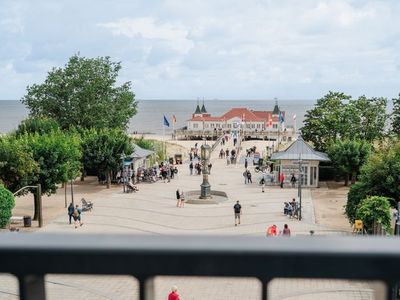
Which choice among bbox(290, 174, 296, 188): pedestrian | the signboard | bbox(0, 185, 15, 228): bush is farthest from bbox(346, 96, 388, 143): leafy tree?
bbox(0, 185, 15, 228): bush

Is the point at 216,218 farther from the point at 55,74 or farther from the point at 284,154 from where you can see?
the point at 55,74

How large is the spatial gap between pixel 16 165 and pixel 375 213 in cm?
1658

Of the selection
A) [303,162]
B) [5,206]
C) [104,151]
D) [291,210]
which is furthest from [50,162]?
[303,162]

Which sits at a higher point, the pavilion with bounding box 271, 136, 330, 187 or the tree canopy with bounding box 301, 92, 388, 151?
the tree canopy with bounding box 301, 92, 388, 151

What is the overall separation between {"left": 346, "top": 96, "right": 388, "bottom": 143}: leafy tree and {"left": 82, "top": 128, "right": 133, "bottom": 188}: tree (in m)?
19.5

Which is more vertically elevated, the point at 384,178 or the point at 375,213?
the point at 384,178

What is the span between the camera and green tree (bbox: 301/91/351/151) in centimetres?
4441

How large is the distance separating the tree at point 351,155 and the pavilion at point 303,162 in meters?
0.96

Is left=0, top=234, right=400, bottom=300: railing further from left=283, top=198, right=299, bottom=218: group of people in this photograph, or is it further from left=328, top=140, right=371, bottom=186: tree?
A: left=328, top=140, right=371, bottom=186: tree

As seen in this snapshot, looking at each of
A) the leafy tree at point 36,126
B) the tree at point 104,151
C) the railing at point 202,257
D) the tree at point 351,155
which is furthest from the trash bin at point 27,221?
the railing at point 202,257

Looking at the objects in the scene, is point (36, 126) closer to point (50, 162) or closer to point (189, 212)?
point (50, 162)

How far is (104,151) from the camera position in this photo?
122ft

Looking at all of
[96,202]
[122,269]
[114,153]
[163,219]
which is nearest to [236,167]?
[114,153]

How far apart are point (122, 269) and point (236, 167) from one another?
50.4 metres
